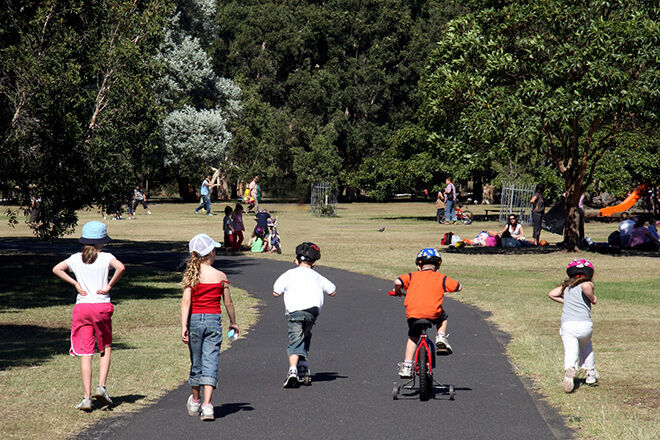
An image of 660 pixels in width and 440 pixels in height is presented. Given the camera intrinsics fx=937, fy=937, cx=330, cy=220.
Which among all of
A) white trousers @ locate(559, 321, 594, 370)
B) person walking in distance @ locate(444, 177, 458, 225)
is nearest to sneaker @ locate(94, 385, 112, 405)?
white trousers @ locate(559, 321, 594, 370)

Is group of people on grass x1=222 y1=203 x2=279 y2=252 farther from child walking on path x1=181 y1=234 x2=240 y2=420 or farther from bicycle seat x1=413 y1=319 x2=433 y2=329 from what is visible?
child walking on path x1=181 y1=234 x2=240 y2=420

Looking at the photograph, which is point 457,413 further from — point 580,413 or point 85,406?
point 85,406

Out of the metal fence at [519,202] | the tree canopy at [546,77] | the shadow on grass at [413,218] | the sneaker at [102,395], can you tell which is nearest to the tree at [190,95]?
the shadow on grass at [413,218]

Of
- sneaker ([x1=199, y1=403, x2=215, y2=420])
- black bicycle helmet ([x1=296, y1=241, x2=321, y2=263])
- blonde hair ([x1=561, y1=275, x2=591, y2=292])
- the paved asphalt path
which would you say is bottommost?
the paved asphalt path

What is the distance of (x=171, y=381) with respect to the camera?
991cm

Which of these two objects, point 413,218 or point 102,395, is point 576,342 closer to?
point 102,395

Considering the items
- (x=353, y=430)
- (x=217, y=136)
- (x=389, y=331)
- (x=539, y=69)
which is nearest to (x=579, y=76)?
(x=539, y=69)

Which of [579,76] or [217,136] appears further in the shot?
[217,136]

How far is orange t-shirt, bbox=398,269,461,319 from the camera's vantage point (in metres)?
9.05

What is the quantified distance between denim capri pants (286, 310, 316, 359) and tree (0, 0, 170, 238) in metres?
10.5

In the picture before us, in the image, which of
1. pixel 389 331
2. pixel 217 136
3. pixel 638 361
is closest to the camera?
pixel 638 361

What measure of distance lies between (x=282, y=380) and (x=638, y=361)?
4.49 m

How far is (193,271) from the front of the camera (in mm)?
8109

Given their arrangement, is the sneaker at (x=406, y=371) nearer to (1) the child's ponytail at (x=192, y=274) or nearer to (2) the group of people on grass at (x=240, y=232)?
(1) the child's ponytail at (x=192, y=274)
